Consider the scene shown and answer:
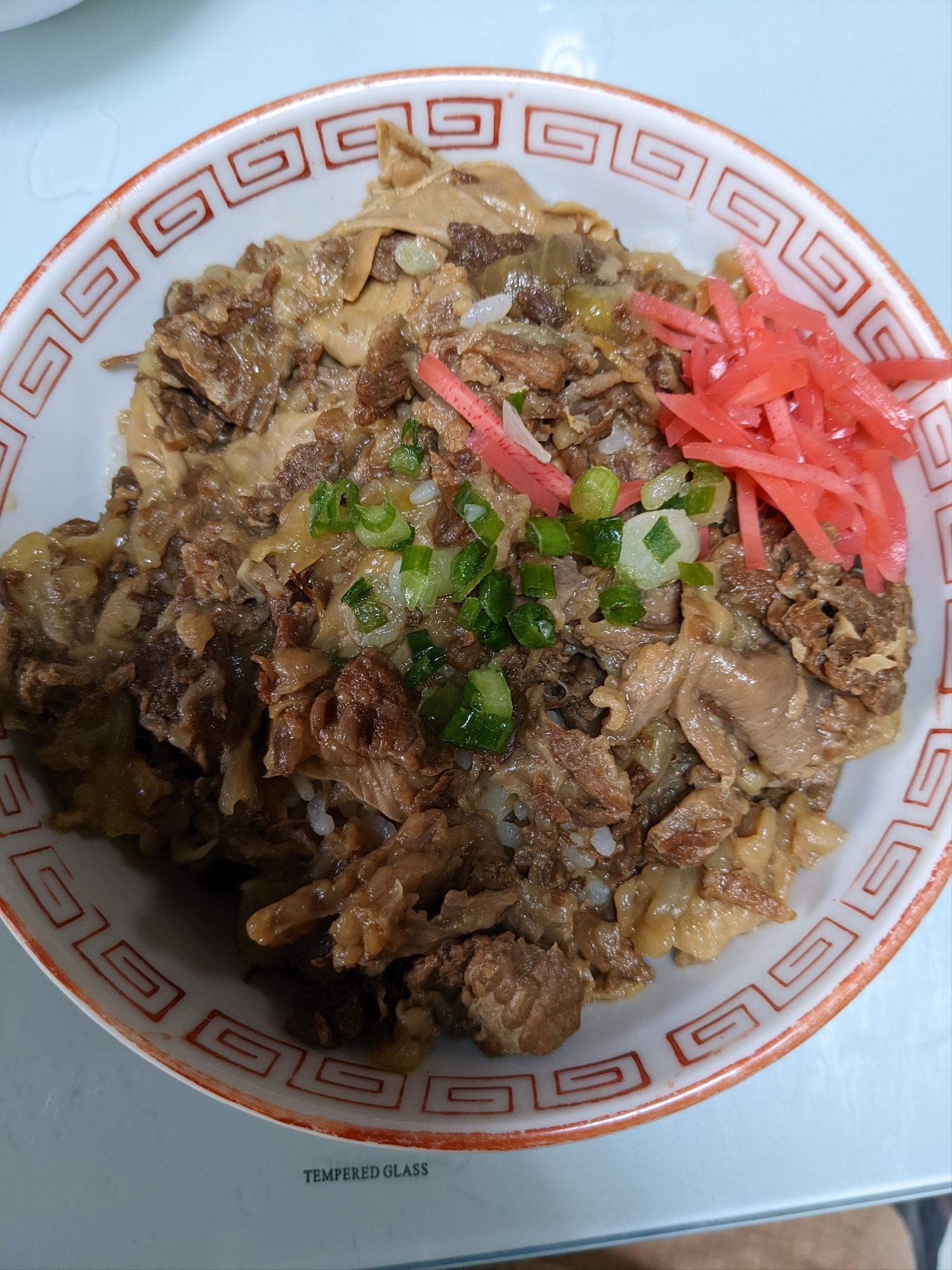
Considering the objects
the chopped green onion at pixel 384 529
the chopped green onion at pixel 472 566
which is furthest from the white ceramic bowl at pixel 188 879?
the chopped green onion at pixel 472 566

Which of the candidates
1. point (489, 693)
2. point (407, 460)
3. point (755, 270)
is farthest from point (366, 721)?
point (755, 270)

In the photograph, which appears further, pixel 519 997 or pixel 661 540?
pixel 661 540

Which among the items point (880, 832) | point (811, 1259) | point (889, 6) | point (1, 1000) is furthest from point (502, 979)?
point (889, 6)

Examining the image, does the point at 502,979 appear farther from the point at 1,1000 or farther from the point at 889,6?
the point at 889,6

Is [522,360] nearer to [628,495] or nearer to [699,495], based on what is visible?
[628,495]

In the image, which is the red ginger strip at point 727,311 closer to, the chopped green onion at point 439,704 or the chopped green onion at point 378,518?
the chopped green onion at point 378,518

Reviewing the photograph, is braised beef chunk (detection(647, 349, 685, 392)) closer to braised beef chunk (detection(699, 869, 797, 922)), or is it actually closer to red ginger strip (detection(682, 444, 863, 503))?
red ginger strip (detection(682, 444, 863, 503))

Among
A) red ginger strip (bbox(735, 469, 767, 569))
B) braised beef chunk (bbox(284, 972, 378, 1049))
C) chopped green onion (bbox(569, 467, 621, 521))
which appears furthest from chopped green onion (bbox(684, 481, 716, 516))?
braised beef chunk (bbox(284, 972, 378, 1049))

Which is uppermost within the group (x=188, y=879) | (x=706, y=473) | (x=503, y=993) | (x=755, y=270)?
(x=755, y=270)
